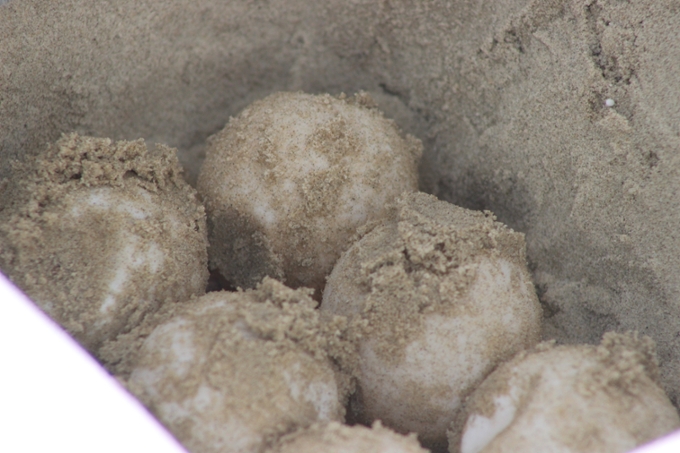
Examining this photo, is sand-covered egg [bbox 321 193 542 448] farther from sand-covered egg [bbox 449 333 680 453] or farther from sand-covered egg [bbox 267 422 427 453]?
sand-covered egg [bbox 267 422 427 453]

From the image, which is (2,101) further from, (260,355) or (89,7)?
(260,355)

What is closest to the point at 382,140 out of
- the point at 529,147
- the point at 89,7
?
the point at 529,147

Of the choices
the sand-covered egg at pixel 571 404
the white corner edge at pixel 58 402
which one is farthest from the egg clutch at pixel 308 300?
the white corner edge at pixel 58 402

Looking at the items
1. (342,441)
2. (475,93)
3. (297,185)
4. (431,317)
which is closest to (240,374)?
(342,441)

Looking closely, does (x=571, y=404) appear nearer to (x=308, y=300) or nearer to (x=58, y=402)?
(x=308, y=300)

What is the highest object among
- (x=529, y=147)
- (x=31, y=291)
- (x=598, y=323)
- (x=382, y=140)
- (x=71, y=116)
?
(x=529, y=147)

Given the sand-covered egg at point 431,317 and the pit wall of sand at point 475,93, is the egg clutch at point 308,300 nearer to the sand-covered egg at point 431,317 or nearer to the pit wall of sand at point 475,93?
the sand-covered egg at point 431,317
